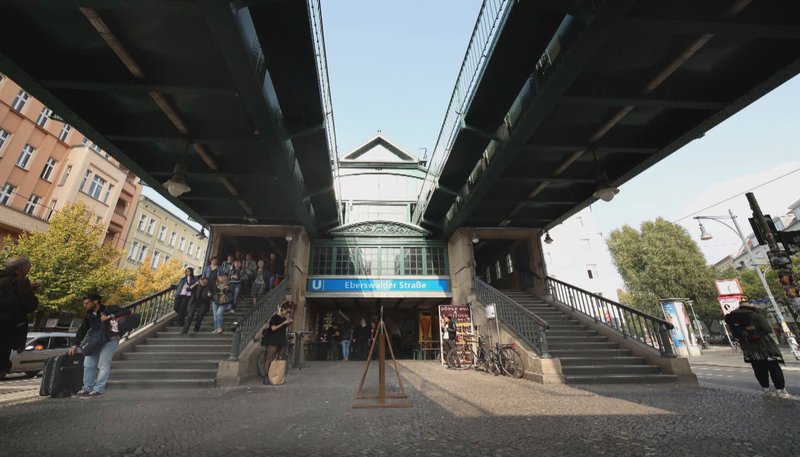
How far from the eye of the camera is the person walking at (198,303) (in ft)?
29.4

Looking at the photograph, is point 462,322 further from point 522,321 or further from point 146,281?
point 146,281

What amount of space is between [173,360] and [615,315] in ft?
40.1

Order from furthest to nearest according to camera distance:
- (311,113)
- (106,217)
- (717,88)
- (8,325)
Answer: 1. (106,217)
2. (311,113)
3. (717,88)
4. (8,325)

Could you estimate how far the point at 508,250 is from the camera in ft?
53.5

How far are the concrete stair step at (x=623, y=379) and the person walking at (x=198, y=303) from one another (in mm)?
9767

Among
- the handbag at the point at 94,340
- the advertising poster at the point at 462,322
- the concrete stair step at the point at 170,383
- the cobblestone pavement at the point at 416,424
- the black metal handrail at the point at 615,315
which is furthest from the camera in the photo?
the advertising poster at the point at 462,322

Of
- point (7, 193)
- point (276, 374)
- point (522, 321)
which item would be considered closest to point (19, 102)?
point (7, 193)

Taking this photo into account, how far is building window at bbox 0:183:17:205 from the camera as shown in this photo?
18.8m

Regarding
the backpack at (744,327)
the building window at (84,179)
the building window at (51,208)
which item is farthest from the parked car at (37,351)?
the backpack at (744,327)

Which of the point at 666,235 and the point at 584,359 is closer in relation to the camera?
the point at 584,359

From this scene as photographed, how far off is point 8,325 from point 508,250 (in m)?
16.3

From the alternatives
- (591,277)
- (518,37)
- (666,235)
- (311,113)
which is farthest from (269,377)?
(666,235)

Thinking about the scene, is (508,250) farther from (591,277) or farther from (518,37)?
(591,277)

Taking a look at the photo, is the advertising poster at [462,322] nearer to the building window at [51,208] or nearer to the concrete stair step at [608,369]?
the concrete stair step at [608,369]
